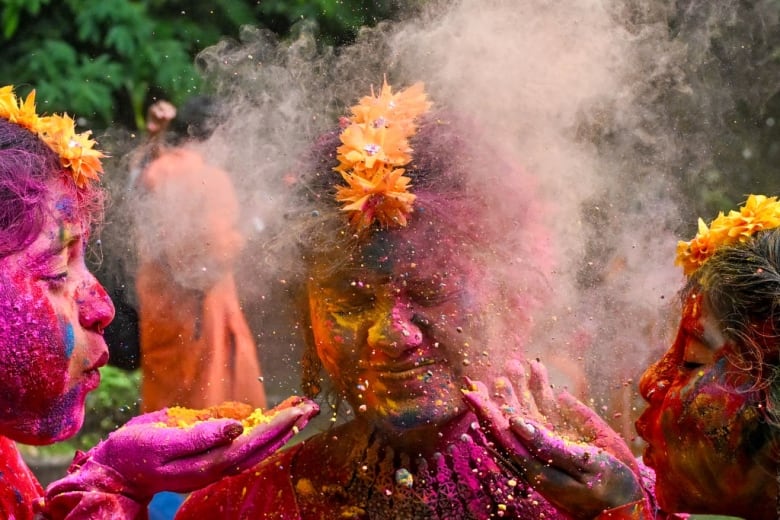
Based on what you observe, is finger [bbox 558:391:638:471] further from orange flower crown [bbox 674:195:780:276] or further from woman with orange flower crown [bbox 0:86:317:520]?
woman with orange flower crown [bbox 0:86:317:520]

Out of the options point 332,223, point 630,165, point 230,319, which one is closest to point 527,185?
point 630,165

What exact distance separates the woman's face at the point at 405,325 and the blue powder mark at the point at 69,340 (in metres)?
0.41

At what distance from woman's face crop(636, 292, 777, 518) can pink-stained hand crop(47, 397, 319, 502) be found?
0.56 meters

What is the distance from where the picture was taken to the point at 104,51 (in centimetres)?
275

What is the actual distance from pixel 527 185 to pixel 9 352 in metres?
0.89

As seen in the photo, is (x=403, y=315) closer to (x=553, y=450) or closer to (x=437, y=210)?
(x=437, y=210)

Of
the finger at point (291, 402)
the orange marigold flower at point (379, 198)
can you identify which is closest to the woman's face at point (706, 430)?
the orange marigold flower at point (379, 198)

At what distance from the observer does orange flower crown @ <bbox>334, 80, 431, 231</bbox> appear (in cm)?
156

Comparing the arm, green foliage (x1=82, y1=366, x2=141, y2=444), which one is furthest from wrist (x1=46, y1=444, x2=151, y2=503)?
green foliage (x1=82, y1=366, x2=141, y2=444)

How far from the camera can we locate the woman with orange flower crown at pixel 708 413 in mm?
1313

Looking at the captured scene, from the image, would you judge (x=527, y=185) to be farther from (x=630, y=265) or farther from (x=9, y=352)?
(x=9, y=352)

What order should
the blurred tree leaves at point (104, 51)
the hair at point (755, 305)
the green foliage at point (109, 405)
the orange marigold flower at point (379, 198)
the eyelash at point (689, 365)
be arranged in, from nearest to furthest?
the hair at point (755, 305) < the eyelash at point (689, 365) < the orange marigold flower at point (379, 198) < the green foliage at point (109, 405) < the blurred tree leaves at point (104, 51)

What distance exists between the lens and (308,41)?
185 centimetres

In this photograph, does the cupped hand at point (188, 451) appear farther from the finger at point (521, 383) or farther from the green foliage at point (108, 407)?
the green foliage at point (108, 407)
